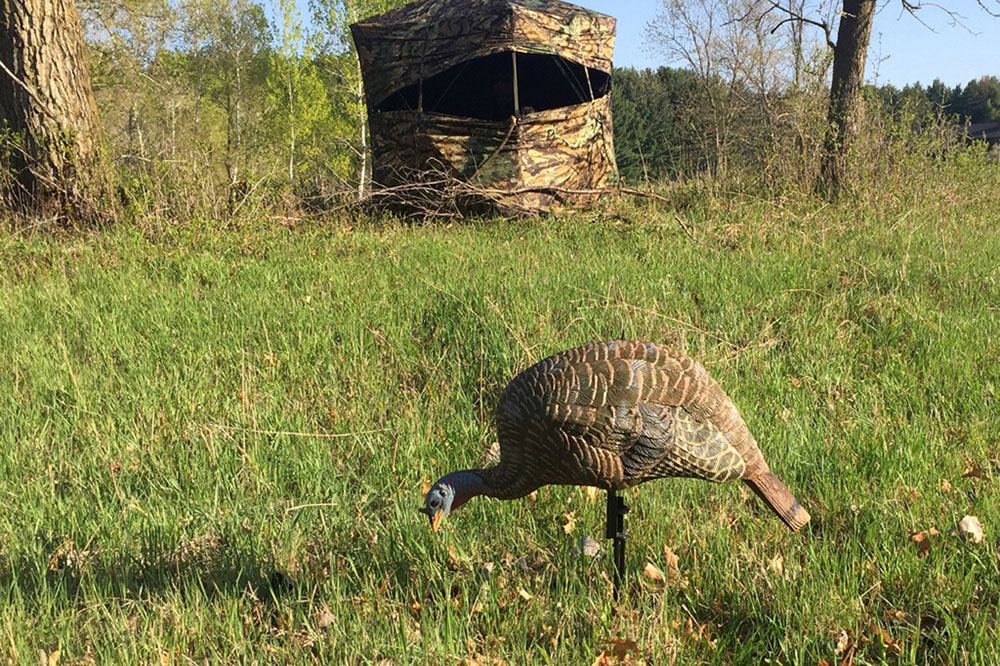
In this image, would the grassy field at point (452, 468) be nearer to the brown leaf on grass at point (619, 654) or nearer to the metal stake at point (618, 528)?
the brown leaf on grass at point (619, 654)

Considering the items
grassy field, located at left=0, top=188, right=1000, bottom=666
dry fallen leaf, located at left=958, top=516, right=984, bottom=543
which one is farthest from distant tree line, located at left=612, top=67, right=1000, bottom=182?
dry fallen leaf, located at left=958, top=516, right=984, bottom=543

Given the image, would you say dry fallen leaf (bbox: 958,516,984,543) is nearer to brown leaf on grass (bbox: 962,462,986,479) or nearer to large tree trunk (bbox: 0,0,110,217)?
brown leaf on grass (bbox: 962,462,986,479)

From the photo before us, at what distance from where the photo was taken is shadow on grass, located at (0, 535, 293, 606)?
2.17m

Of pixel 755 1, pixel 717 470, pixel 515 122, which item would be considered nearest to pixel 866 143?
pixel 755 1

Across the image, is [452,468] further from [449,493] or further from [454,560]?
[449,493]

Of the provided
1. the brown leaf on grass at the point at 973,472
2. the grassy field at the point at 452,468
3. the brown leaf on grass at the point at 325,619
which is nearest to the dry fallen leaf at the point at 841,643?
the grassy field at the point at 452,468

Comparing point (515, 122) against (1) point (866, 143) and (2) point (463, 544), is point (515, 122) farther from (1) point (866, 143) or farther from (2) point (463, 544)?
(2) point (463, 544)

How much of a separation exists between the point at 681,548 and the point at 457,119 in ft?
23.8

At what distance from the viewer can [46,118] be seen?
275 inches

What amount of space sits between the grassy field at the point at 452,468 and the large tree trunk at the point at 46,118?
1.91 metres

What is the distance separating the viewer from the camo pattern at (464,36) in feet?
27.6

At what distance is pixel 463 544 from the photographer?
241 cm

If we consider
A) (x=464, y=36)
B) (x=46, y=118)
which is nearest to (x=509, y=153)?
(x=464, y=36)

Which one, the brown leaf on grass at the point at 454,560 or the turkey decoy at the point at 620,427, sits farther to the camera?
the brown leaf on grass at the point at 454,560
